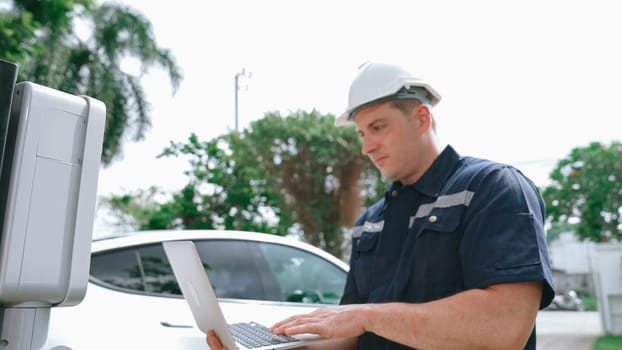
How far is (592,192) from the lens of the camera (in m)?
16.7

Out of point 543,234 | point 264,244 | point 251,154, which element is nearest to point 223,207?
point 251,154

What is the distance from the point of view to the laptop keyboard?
131 centimetres

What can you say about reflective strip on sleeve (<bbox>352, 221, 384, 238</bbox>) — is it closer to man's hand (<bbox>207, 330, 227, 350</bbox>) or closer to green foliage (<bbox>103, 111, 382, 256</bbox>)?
man's hand (<bbox>207, 330, 227, 350</bbox>)

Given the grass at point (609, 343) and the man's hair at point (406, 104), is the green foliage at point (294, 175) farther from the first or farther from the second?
the man's hair at point (406, 104)

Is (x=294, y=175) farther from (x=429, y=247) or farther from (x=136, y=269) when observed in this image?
(x=429, y=247)

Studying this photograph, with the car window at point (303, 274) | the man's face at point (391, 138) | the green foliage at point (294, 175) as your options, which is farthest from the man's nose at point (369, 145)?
the green foliage at point (294, 175)

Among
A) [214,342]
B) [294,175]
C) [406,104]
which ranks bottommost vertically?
[214,342]

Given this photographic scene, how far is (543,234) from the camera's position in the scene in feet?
4.61

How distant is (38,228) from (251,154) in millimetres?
8238

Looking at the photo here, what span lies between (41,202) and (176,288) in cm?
239

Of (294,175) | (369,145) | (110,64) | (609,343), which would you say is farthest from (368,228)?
(110,64)

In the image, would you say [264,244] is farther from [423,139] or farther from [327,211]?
[327,211]

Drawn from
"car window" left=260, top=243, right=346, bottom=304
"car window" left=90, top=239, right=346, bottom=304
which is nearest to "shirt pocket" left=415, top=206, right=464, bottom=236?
"car window" left=90, top=239, right=346, bottom=304

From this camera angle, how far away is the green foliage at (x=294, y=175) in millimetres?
8703
